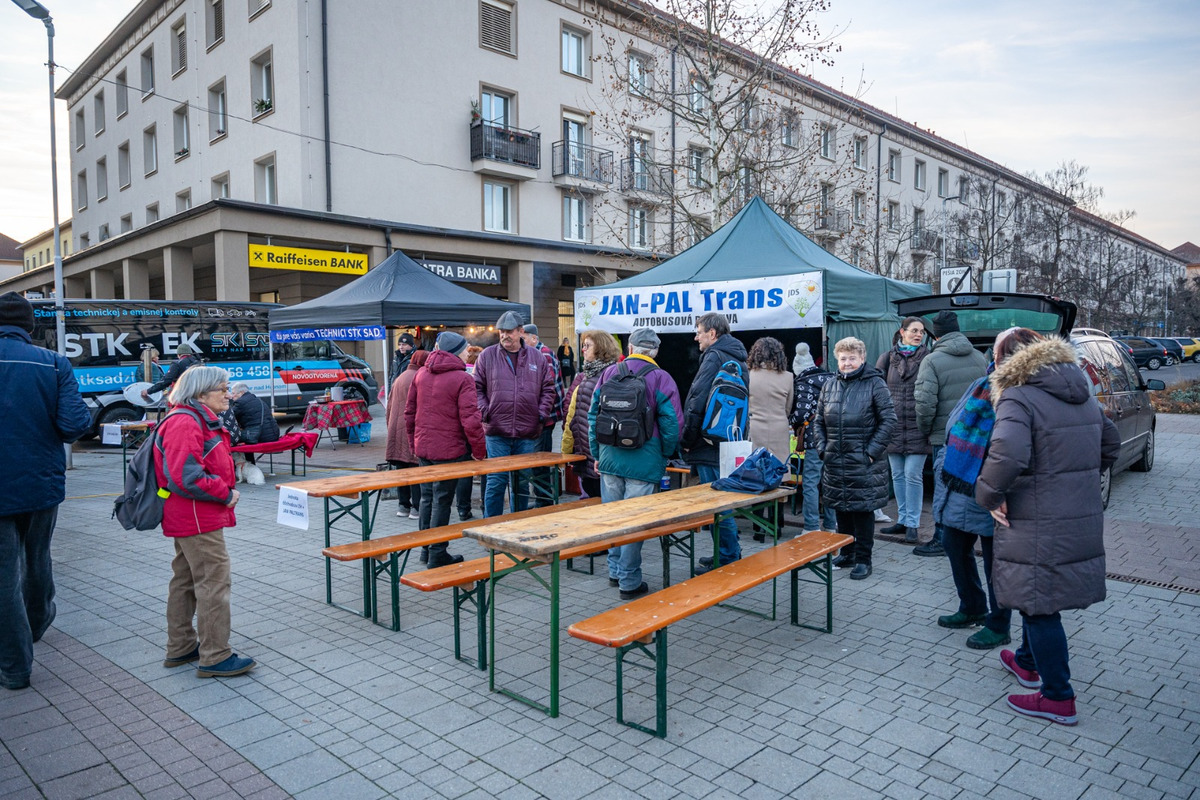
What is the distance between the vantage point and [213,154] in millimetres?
23125

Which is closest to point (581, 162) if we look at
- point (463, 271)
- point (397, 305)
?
point (463, 271)

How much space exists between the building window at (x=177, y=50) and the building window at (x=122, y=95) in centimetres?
455

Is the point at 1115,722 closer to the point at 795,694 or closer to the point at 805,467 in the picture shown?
the point at 795,694

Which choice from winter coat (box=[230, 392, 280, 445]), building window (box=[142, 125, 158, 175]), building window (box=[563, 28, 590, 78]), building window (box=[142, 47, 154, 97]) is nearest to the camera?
winter coat (box=[230, 392, 280, 445])

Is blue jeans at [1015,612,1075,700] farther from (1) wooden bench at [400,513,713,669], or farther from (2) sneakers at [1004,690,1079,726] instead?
(1) wooden bench at [400,513,713,669]

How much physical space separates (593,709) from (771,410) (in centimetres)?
324

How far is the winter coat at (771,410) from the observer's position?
638cm

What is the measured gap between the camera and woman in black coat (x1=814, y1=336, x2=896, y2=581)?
5738 millimetres

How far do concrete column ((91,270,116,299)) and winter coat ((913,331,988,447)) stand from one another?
29999 millimetres

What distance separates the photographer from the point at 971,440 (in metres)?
4.07

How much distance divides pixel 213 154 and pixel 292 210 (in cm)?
663

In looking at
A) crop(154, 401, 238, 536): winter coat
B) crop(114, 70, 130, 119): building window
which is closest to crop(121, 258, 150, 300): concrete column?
crop(114, 70, 130, 119): building window

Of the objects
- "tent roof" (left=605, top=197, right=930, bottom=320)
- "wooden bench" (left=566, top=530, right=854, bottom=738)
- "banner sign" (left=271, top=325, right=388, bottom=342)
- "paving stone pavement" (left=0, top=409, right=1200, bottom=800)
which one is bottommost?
"paving stone pavement" (left=0, top=409, right=1200, bottom=800)

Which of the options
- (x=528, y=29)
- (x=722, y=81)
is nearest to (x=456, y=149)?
(x=528, y=29)
